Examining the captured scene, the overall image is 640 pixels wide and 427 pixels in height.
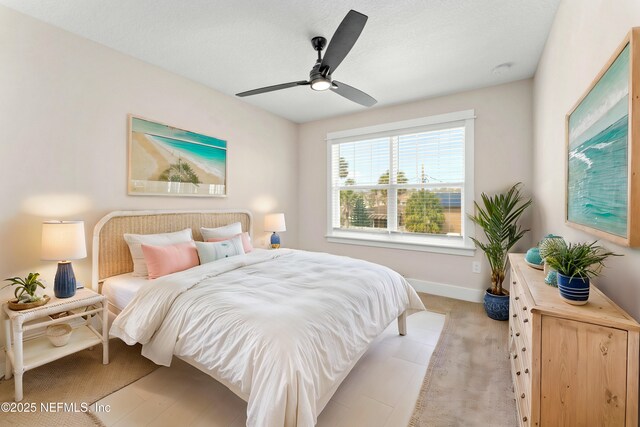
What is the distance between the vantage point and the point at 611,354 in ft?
3.33

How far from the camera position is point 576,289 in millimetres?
1148

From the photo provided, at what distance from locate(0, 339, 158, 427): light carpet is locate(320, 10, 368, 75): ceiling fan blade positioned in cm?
262

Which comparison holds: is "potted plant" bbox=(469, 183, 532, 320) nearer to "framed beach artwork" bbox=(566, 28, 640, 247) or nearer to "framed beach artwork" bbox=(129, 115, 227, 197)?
"framed beach artwork" bbox=(566, 28, 640, 247)

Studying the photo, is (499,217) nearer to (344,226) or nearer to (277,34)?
(344,226)

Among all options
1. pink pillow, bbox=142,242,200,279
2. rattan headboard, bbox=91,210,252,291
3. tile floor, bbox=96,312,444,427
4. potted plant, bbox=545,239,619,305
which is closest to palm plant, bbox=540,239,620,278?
potted plant, bbox=545,239,619,305

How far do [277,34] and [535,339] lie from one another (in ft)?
8.59

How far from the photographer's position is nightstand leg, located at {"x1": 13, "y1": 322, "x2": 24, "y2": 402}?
5.77ft

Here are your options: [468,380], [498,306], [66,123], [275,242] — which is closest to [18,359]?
[66,123]

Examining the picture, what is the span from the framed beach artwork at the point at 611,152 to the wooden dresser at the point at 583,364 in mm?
280

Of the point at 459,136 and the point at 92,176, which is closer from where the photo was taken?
the point at 92,176

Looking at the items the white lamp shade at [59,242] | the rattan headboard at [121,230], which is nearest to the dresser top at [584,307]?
the white lamp shade at [59,242]

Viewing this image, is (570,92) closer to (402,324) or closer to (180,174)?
(402,324)

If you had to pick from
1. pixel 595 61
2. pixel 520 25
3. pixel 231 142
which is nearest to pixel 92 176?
pixel 231 142

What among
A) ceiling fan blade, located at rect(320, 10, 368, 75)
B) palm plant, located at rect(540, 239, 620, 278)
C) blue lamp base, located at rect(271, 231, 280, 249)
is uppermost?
ceiling fan blade, located at rect(320, 10, 368, 75)
